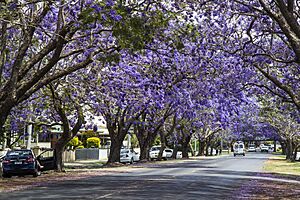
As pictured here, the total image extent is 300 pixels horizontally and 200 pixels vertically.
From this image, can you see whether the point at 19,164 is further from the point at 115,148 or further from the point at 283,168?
the point at 283,168

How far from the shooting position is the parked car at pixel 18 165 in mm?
24953

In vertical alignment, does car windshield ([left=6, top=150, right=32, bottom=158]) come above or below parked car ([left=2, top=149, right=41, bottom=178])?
above

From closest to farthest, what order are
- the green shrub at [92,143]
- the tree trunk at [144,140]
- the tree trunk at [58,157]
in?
the tree trunk at [58,157]
the tree trunk at [144,140]
the green shrub at [92,143]

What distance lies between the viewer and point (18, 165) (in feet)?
81.9

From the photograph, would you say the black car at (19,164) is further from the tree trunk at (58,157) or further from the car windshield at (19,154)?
the tree trunk at (58,157)

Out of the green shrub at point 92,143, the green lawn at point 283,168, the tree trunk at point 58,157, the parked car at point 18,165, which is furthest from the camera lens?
the green shrub at point 92,143

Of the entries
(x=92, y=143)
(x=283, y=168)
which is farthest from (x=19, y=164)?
(x=92, y=143)

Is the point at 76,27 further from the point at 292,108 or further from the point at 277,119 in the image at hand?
the point at 277,119

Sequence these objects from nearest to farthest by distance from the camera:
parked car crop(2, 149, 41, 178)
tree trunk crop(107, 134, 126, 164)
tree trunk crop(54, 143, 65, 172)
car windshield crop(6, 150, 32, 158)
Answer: parked car crop(2, 149, 41, 178) → car windshield crop(6, 150, 32, 158) → tree trunk crop(54, 143, 65, 172) → tree trunk crop(107, 134, 126, 164)

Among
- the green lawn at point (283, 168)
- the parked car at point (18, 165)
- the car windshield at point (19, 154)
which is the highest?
the car windshield at point (19, 154)

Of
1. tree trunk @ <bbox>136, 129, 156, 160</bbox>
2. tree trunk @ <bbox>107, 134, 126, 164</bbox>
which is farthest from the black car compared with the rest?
tree trunk @ <bbox>136, 129, 156, 160</bbox>

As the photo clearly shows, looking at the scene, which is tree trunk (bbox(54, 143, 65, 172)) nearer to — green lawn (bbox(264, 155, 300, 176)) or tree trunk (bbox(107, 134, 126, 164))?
tree trunk (bbox(107, 134, 126, 164))

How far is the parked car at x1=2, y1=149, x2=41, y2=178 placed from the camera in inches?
982

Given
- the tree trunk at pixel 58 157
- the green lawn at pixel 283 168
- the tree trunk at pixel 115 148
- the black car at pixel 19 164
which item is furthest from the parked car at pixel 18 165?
the green lawn at pixel 283 168
